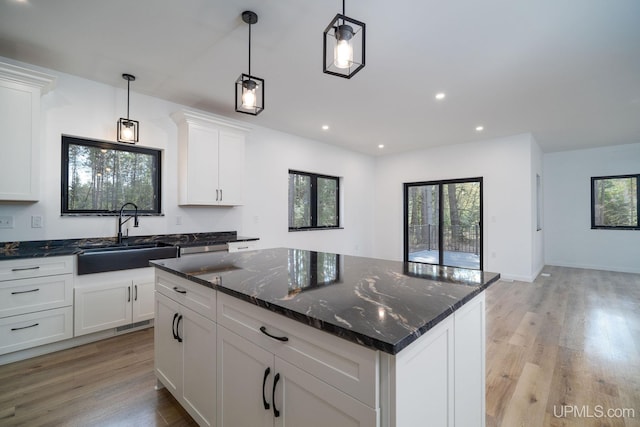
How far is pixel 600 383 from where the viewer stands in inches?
81.7

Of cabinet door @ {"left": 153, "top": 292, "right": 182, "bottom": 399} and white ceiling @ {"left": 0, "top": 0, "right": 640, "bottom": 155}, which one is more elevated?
white ceiling @ {"left": 0, "top": 0, "right": 640, "bottom": 155}

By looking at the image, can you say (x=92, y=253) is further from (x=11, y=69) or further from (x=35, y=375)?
(x=11, y=69)

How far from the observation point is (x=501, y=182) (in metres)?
5.30

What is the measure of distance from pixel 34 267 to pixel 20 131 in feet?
3.99

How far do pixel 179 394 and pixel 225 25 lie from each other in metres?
2.61

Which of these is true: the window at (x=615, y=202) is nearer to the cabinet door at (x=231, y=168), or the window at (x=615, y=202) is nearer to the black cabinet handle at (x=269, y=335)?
the cabinet door at (x=231, y=168)

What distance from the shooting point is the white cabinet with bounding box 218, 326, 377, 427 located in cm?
89

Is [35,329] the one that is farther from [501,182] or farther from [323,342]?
[501,182]

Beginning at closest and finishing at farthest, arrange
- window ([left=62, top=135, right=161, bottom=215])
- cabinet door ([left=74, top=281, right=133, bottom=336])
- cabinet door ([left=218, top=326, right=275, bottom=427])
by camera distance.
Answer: cabinet door ([left=218, top=326, right=275, bottom=427])
cabinet door ([left=74, top=281, right=133, bottom=336])
window ([left=62, top=135, right=161, bottom=215])

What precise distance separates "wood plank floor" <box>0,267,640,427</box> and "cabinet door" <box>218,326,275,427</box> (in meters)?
0.63

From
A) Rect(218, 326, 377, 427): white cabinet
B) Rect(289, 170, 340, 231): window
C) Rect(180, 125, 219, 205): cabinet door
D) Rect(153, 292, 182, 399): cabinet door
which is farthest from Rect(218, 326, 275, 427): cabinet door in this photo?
Rect(289, 170, 340, 231): window

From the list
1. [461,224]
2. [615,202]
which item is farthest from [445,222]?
[615,202]

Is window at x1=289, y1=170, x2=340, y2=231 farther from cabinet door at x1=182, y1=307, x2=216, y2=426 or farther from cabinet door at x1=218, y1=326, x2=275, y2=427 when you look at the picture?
cabinet door at x1=218, y1=326, x2=275, y2=427

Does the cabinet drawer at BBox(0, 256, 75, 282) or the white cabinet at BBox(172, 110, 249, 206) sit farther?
the white cabinet at BBox(172, 110, 249, 206)
